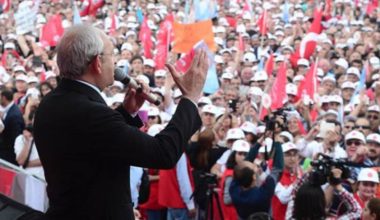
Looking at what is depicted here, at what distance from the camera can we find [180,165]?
307 inches

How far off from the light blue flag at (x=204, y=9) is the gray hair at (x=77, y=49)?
45.9 feet

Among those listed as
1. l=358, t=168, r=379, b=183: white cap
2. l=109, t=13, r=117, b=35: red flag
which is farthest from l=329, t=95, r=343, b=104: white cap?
l=109, t=13, r=117, b=35: red flag

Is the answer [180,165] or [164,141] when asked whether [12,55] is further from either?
[164,141]

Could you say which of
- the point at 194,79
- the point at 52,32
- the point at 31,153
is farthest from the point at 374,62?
the point at 194,79

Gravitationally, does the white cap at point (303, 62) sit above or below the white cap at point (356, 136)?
below

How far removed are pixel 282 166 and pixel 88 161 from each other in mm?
4836

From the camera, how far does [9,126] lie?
30.0ft

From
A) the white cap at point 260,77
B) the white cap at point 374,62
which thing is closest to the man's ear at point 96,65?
the white cap at point 260,77

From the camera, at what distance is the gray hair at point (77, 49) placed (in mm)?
2873

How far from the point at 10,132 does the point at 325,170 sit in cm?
409

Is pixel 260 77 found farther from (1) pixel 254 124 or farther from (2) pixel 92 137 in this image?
(2) pixel 92 137

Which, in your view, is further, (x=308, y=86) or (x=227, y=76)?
(x=227, y=76)

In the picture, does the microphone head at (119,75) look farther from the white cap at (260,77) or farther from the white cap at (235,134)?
the white cap at (260,77)

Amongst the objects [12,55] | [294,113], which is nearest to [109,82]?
[294,113]
